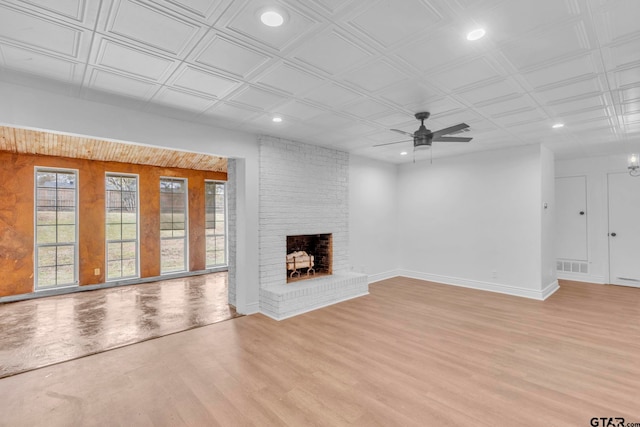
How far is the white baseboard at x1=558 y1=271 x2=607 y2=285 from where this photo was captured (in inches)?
251

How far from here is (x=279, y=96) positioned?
325 centimetres

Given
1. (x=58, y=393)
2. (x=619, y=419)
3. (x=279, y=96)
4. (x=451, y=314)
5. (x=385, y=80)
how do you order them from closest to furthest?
1. (x=619, y=419)
2. (x=58, y=393)
3. (x=385, y=80)
4. (x=279, y=96)
5. (x=451, y=314)

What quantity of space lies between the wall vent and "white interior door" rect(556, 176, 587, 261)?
0.09m

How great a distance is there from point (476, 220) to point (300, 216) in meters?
3.67

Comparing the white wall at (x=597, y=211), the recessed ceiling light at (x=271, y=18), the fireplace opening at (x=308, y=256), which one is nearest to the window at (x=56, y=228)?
the fireplace opening at (x=308, y=256)

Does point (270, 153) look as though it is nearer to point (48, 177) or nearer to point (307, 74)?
point (307, 74)

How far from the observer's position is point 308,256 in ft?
18.9

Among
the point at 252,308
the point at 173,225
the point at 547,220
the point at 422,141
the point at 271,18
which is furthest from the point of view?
the point at 173,225

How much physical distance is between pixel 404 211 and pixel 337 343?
456cm

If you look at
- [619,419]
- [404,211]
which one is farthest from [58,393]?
[404,211]

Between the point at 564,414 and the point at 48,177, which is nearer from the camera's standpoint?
the point at 564,414

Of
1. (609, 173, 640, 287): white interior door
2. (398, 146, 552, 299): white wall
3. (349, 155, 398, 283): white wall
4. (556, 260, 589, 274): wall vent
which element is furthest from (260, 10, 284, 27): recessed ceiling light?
(556, 260, 589, 274): wall vent

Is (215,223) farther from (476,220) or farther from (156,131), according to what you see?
(476,220)

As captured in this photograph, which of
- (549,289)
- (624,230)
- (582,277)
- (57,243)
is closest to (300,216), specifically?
(549,289)
